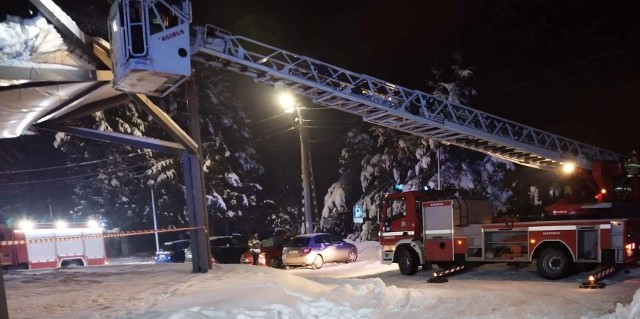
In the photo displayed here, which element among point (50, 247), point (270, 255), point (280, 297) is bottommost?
point (270, 255)

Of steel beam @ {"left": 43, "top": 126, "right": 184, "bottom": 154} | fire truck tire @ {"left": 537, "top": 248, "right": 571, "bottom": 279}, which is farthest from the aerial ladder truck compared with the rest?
steel beam @ {"left": 43, "top": 126, "right": 184, "bottom": 154}

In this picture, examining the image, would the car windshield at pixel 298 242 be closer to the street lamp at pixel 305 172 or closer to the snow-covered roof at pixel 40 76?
the street lamp at pixel 305 172

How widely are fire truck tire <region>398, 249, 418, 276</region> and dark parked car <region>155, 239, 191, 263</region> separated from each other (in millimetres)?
12255

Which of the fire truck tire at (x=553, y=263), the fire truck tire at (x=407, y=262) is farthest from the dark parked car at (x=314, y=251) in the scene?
the fire truck tire at (x=553, y=263)

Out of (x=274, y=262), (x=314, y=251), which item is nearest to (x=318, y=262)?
(x=314, y=251)

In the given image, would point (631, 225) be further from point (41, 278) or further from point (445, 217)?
point (41, 278)

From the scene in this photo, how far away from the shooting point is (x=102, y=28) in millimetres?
11914

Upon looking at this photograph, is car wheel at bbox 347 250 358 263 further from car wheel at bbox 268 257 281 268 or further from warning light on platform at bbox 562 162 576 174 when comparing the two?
warning light on platform at bbox 562 162 576 174

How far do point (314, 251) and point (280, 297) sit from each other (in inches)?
484

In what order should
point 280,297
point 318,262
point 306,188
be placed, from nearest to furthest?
point 280,297 → point 318,262 → point 306,188

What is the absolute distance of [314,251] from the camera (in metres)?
20.8

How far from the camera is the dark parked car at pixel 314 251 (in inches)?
814

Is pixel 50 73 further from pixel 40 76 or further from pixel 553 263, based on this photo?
pixel 553 263

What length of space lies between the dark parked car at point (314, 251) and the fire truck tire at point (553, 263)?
9.50 meters
